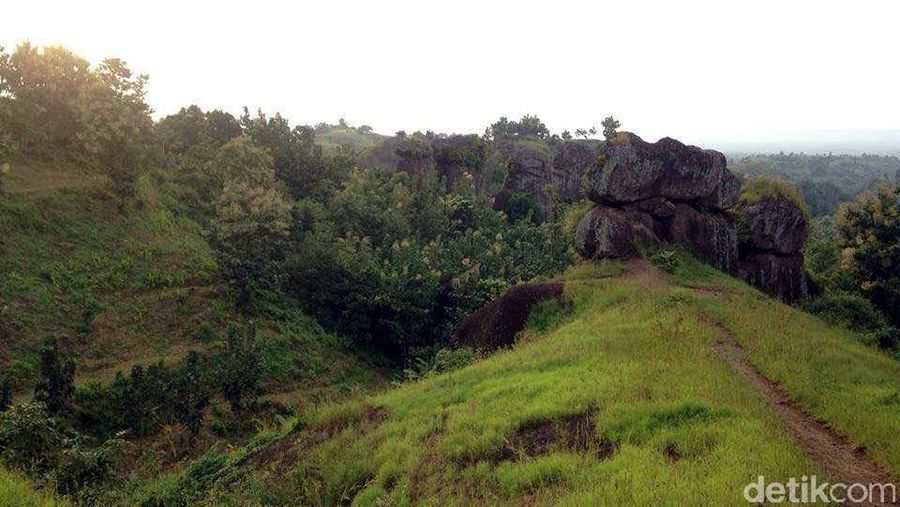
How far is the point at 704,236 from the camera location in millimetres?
22438

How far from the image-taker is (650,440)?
8.16 metres

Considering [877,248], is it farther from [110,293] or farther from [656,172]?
[110,293]

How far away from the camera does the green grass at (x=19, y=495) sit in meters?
7.23

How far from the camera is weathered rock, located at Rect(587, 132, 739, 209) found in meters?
22.3

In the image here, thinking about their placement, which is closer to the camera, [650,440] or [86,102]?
[650,440]

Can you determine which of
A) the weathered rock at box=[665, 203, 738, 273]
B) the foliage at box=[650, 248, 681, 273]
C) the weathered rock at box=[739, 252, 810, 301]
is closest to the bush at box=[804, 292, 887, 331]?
the weathered rock at box=[739, 252, 810, 301]

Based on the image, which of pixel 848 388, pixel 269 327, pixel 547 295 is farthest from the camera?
pixel 269 327

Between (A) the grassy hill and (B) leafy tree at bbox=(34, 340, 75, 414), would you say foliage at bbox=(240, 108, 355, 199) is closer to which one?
(A) the grassy hill

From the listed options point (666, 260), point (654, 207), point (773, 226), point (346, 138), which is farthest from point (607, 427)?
point (346, 138)

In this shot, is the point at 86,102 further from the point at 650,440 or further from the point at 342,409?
the point at 650,440

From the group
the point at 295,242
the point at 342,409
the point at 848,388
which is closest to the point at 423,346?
the point at 295,242

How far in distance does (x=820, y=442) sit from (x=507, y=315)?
11.2m

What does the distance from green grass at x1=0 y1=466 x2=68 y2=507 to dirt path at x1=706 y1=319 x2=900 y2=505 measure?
956 centimetres

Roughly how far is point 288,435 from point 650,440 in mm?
7964
